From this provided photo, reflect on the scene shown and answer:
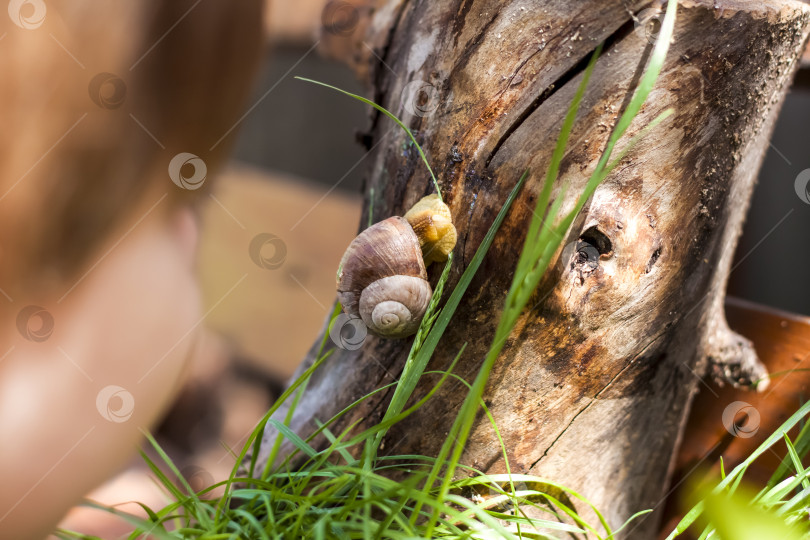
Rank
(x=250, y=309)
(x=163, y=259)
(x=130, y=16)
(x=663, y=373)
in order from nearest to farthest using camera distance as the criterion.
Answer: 1. (x=663, y=373)
2. (x=130, y=16)
3. (x=163, y=259)
4. (x=250, y=309)

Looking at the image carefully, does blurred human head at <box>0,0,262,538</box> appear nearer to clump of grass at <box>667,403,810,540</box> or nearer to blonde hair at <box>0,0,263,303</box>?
blonde hair at <box>0,0,263,303</box>

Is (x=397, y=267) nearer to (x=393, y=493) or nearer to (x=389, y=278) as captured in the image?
(x=389, y=278)

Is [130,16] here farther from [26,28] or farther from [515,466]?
[515,466]

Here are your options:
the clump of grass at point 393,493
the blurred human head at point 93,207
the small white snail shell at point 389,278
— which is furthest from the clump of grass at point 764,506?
the blurred human head at point 93,207

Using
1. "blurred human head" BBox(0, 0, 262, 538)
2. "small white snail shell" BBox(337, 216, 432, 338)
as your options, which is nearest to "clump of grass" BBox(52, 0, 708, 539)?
"small white snail shell" BBox(337, 216, 432, 338)

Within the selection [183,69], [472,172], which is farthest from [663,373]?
[183,69]

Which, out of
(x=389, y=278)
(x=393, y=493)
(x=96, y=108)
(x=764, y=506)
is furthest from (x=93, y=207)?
(x=764, y=506)

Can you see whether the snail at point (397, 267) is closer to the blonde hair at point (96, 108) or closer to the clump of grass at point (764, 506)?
the clump of grass at point (764, 506)
